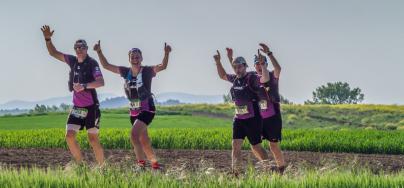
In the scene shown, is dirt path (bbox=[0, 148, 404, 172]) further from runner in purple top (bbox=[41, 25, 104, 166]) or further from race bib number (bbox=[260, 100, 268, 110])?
race bib number (bbox=[260, 100, 268, 110])

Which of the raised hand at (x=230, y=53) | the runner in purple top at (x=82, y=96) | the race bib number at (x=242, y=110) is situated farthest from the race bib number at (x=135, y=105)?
the raised hand at (x=230, y=53)

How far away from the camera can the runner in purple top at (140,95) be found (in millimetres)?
11164

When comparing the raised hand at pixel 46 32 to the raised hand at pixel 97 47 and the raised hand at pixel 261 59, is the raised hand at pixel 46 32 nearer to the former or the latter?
the raised hand at pixel 97 47

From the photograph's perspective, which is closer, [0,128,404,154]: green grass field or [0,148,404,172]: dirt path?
[0,148,404,172]: dirt path

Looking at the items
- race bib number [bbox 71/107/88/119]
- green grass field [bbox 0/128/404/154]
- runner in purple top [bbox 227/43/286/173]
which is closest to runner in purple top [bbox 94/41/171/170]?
race bib number [bbox 71/107/88/119]

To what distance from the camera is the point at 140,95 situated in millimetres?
→ 11172

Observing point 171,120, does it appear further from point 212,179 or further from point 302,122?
point 212,179

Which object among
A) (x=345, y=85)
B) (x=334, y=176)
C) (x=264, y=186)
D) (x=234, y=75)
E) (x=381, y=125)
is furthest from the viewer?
(x=345, y=85)

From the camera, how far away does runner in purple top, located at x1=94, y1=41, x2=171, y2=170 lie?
36.6 feet

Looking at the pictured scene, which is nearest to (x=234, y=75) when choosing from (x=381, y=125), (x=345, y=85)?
(x=381, y=125)

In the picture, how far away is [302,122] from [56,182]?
1487 inches

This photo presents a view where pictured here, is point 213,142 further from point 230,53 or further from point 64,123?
point 64,123

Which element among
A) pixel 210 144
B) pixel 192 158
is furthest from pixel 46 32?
pixel 210 144

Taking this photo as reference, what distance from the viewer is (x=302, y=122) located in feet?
148
